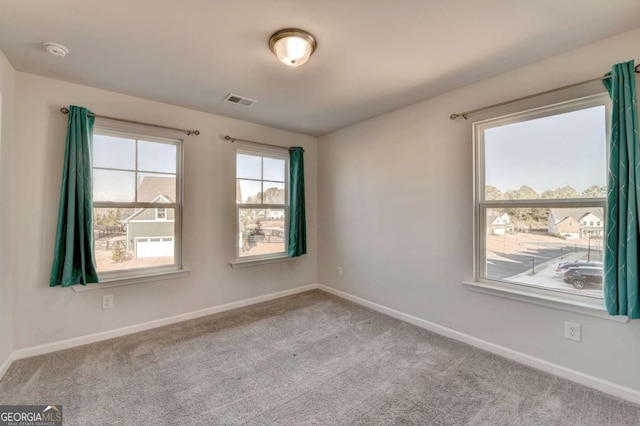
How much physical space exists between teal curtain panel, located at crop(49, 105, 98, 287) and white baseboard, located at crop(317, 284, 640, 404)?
3089 millimetres

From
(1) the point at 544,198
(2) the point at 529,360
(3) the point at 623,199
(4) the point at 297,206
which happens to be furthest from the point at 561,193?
(4) the point at 297,206

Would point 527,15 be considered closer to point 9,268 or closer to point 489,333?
point 489,333

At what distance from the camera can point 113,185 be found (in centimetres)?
274

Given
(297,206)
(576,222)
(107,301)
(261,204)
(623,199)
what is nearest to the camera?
(623,199)

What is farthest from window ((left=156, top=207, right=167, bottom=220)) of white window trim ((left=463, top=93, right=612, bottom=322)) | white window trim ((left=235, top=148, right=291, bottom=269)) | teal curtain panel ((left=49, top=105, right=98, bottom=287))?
white window trim ((left=463, top=93, right=612, bottom=322))

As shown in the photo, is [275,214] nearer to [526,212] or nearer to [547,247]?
[526,212]

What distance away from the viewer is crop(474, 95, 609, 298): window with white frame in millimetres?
1979

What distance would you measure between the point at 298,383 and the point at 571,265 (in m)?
2.25

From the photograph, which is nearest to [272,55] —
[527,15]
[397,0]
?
[397,0]

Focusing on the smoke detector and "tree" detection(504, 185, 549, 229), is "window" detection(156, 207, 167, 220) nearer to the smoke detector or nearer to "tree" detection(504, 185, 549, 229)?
the smoke detector

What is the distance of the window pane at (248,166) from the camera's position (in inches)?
141

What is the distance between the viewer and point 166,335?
274 cm

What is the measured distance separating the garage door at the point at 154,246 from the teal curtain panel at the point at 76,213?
1.44 feet

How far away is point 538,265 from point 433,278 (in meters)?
0.89
